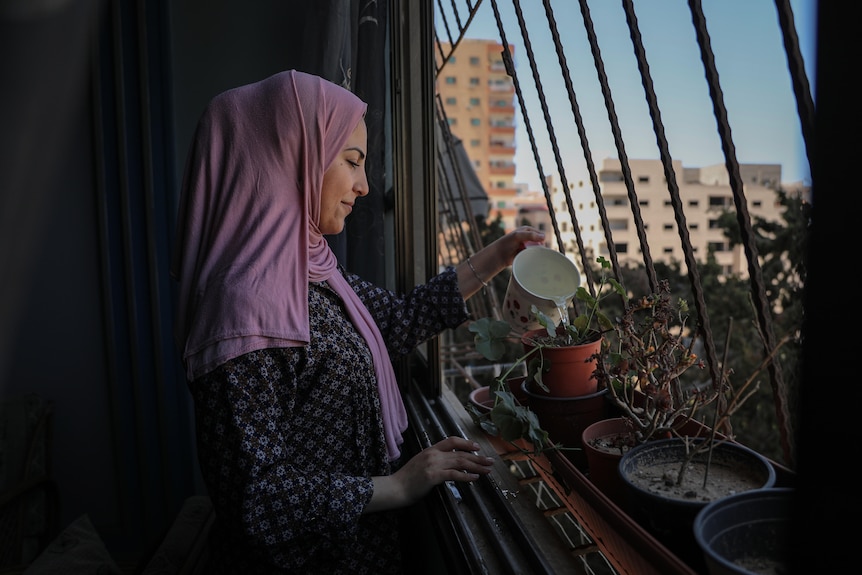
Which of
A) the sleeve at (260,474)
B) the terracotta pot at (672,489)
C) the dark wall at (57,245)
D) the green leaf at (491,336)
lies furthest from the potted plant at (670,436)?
the dark wall at (57,245)

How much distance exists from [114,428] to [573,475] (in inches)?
84.2

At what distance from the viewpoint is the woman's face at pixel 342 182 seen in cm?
111

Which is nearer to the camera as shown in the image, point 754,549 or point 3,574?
point 754,549

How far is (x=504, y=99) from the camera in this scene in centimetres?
2605

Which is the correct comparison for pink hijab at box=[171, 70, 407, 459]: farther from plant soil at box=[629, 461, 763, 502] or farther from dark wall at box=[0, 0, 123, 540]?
dark wall at box=[0, 0, 123, 540]

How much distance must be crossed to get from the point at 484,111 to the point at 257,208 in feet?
81.9

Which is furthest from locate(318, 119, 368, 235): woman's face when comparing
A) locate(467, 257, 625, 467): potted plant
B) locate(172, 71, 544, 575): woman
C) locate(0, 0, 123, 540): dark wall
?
locate(0, 0, 123, 540): dark wall

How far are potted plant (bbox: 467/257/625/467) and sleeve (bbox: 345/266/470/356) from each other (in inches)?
14.7

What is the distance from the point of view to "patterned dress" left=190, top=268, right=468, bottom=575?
0.91m

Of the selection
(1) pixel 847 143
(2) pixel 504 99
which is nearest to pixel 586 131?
(1) pixel 847 143

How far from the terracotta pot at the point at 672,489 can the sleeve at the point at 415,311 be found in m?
0.71

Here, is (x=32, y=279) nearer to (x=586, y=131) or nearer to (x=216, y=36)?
(x=216, y=36)

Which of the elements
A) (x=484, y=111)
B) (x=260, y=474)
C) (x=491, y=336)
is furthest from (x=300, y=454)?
(x=484, y=111)

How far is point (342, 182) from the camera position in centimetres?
112
